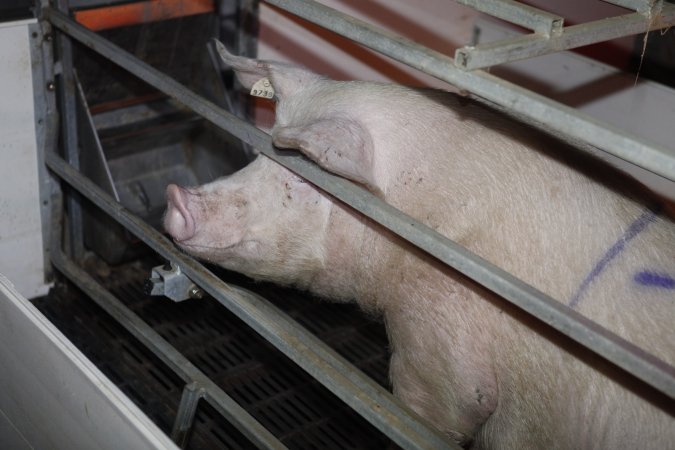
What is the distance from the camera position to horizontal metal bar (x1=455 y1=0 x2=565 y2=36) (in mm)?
1722

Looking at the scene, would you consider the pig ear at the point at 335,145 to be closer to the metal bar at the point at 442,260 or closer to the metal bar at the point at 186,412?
the metal bar at the point at 442,260

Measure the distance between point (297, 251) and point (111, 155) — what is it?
1518 millimetres

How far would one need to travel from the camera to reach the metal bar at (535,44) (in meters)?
1.64

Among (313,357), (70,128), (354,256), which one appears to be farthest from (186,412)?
(70,128)

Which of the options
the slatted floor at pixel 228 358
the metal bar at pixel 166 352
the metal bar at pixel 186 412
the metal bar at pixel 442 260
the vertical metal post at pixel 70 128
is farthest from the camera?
the vertical metal post at pixel 70 128

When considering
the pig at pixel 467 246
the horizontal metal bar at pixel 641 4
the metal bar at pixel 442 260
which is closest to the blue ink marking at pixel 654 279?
the pig at pixel 467 246

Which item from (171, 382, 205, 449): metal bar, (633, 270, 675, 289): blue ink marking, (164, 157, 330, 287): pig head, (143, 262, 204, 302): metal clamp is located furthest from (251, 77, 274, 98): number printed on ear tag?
(633, 270, 675, 289): blue ink marking

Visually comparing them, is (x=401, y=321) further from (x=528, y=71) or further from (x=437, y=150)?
(x=528, y=71)

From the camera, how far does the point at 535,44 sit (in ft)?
5.63

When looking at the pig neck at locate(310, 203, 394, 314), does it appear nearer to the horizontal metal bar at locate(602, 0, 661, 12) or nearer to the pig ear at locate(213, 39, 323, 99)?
the pig ear at locate(213, 39, 323, 99)

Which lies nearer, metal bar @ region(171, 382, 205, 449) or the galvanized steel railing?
the galvanized steel railing

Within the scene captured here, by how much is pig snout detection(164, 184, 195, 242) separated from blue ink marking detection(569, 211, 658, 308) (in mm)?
1092

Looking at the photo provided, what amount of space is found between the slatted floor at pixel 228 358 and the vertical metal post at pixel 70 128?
0.22 metres

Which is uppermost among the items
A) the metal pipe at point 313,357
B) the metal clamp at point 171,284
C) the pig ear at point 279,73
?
the pig ear at point 279,73
